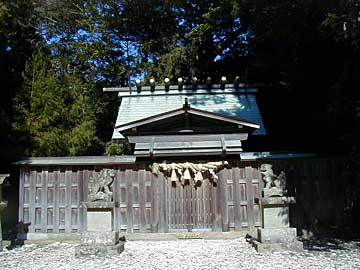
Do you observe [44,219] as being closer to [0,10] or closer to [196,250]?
[196,250]

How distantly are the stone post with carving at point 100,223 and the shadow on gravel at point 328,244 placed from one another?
4.45 metres

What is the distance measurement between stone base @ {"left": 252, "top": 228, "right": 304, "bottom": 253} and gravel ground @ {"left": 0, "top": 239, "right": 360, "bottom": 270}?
22 centimetres

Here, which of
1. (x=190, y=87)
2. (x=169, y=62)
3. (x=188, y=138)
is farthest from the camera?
(x=169, y=62)

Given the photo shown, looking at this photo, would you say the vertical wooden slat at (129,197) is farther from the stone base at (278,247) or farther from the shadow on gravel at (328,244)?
the shadow on gravel at (328,244)

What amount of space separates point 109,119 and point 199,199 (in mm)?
9321

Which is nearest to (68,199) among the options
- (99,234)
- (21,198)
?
(21,198)

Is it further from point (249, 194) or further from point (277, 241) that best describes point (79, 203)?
point (277, 241)

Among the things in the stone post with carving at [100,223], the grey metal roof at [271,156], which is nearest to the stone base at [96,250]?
the stone post with carving at [100,223]

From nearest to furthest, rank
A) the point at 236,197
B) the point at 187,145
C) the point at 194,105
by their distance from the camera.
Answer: the point at 236,197 → the point at 187,145 → the point at 194,105

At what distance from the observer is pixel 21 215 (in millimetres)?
10758

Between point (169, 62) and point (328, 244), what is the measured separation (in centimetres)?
1089

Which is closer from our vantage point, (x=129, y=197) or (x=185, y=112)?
(x=129, y=197)

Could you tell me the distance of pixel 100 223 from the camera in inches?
340

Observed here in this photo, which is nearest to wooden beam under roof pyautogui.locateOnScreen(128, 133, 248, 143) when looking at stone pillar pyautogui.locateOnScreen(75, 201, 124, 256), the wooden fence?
the wooden fence
